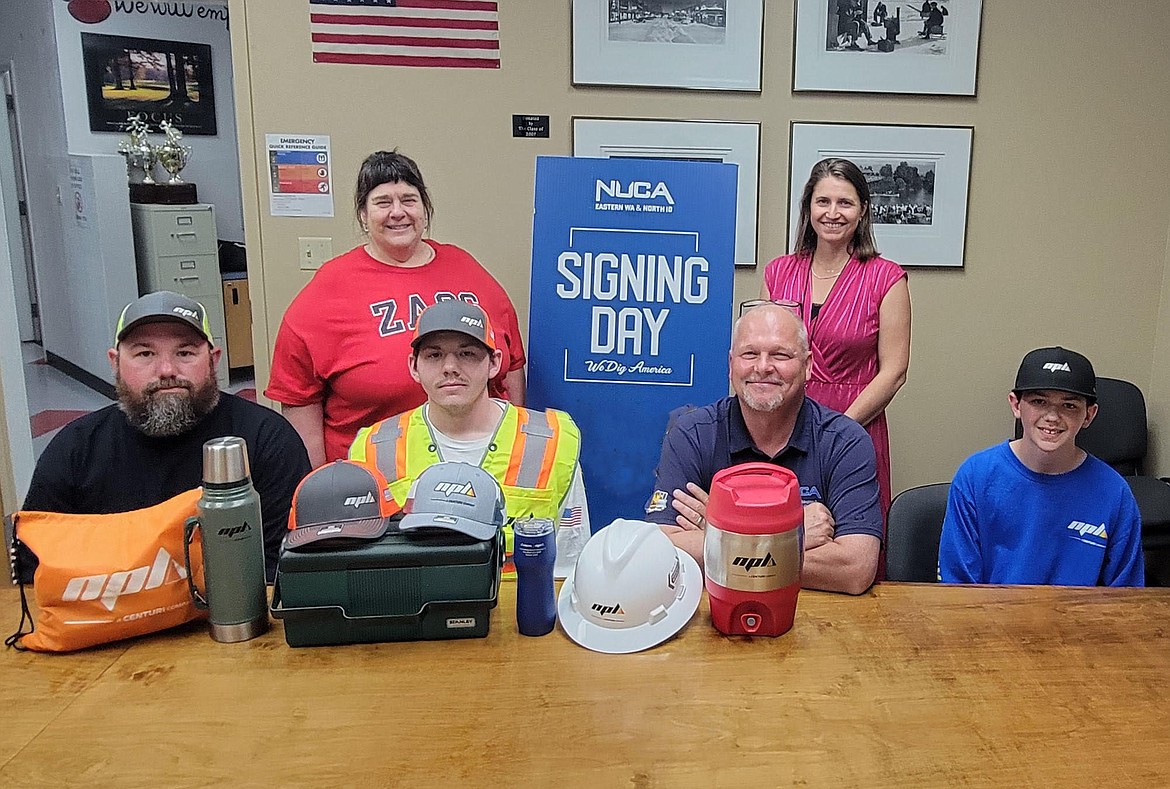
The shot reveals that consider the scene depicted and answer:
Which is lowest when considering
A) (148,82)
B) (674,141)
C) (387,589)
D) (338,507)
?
(387,589)

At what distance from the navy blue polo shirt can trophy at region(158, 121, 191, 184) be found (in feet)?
19.3

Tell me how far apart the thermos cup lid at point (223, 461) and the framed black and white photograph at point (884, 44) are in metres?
2.80

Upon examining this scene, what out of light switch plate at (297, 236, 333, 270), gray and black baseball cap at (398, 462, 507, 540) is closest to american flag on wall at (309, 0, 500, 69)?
light switch plate at (297, 236, 333, 270)

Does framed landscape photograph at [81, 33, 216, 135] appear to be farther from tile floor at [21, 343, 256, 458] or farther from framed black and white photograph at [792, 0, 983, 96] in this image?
framed black and white photograph at [792, 0, 983, 96]

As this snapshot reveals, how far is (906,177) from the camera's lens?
3.53 m

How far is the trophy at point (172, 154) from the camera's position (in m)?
6.59

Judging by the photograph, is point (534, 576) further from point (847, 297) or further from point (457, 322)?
point (847, 297)

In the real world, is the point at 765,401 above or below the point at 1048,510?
above

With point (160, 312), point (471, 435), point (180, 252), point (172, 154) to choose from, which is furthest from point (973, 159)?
point (172, 154)

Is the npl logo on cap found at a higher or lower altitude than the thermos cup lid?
lower

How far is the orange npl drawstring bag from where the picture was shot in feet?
4.24

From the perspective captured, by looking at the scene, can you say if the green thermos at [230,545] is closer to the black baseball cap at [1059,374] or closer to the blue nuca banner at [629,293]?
the blue nuca banner at [629,293]

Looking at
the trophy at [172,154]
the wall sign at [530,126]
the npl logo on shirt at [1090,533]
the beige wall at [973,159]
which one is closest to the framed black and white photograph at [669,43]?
the beige wall at [973,159]

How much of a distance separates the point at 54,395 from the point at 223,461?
6.20 m
